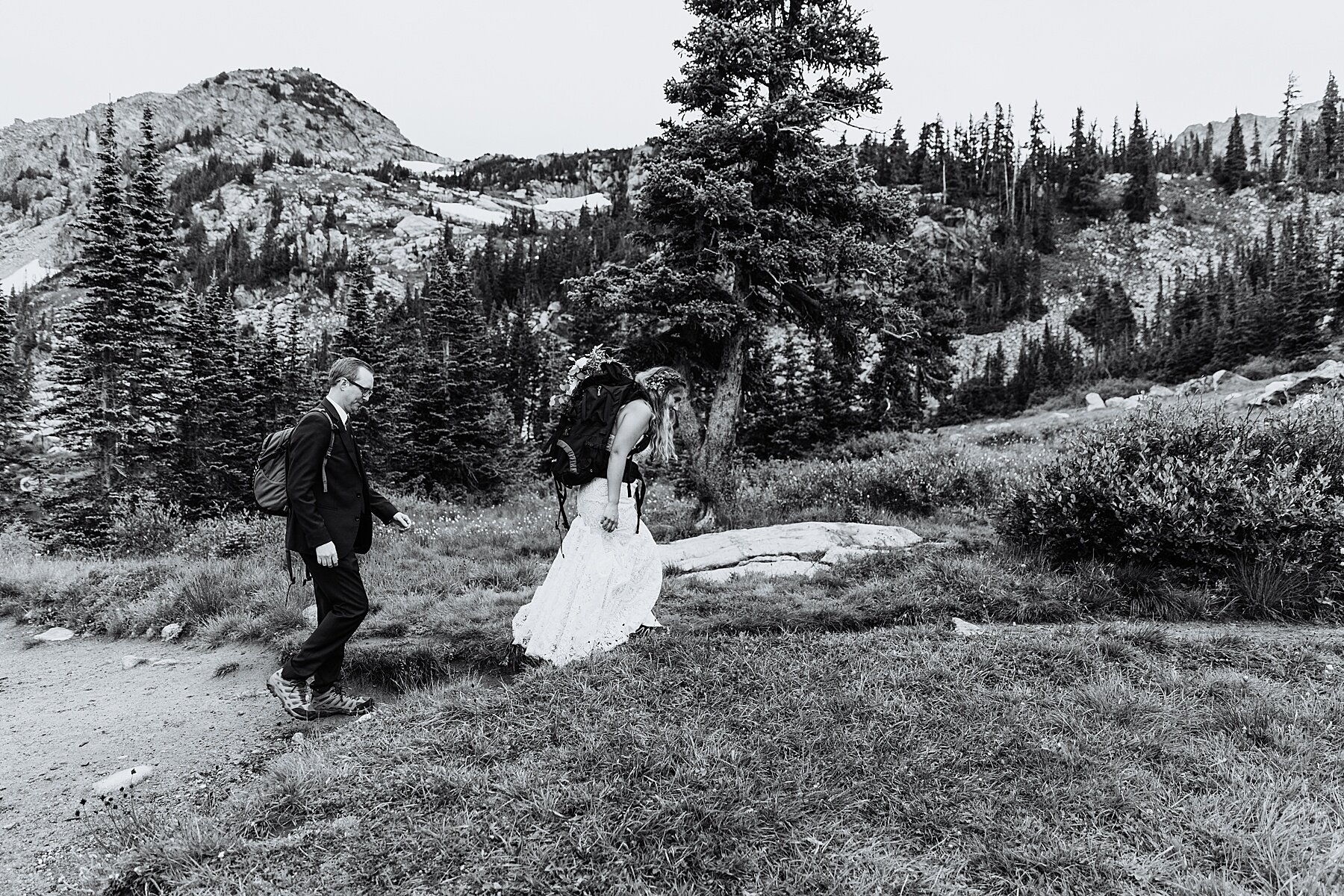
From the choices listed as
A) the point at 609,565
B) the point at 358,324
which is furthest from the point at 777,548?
the point at 358,324

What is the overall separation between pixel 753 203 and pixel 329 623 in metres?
9.28

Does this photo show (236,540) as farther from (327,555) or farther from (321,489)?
Answer: (327,555)

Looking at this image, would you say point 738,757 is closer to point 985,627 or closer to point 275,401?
point 985,627

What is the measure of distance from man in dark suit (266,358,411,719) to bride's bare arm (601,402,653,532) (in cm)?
193

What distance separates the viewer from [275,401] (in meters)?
28.6

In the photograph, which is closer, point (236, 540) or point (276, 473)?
point (276, 473)

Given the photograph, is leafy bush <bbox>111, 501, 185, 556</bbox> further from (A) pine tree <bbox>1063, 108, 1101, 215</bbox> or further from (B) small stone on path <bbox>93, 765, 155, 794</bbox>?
(A) pine tree <bbox>1063, 108, 1101, 215</bbox>

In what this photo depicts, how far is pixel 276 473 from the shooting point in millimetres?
4848

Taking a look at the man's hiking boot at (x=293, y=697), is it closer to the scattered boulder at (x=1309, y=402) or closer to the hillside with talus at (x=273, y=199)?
the scattered boulder at (x=1309, y=402)

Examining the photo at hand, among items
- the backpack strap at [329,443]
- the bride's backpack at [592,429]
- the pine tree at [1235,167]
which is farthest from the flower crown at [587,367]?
the pine tree at [1235,167]

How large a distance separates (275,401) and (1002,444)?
100.0 ft

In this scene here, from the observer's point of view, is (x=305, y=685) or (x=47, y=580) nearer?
(x=305, y=685)

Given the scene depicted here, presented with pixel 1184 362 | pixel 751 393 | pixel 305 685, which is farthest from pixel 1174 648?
pixel 1184 362

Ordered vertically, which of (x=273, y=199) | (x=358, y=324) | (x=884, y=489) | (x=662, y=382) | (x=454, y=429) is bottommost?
(x=454, y=429)
